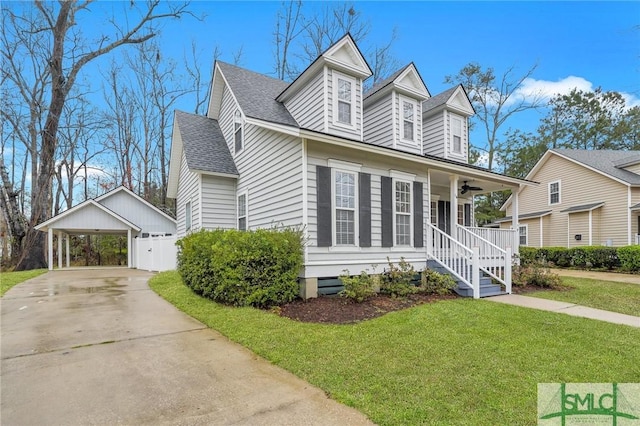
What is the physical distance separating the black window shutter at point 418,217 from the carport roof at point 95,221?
A: 1564 centimetres

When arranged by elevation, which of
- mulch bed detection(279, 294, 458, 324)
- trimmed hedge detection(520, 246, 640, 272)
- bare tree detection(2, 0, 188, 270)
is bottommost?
trimmed hedge detection(520, 246, 640, 272)

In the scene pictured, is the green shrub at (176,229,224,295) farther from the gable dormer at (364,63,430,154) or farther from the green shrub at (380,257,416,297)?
the gable dormer at (364,63,430,154)

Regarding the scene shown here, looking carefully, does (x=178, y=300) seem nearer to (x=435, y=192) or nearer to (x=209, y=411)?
(x=209, y=411)

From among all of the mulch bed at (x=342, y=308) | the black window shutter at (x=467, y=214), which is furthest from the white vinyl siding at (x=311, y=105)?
the black window shutter at (x=467, y=214)

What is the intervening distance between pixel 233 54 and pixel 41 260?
17.2m

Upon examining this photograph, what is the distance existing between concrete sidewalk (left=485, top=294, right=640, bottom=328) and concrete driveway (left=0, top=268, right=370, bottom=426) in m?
5.74

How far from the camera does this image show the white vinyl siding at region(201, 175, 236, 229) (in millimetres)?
10875

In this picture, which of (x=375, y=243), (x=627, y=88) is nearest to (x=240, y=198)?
(x=375, y=243)

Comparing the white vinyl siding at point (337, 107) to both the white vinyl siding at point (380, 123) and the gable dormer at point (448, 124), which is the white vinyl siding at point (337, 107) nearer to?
the white vinyl siding at point (380, 123)

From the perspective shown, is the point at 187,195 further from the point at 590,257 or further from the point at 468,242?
the point at 590,257

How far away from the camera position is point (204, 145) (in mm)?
11875

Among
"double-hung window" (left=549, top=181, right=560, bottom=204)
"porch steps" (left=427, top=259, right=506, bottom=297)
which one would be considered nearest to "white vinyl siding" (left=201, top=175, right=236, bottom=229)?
"porch steps" (left=427, top=259, right=506, bottom=297)

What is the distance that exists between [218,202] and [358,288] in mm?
6200

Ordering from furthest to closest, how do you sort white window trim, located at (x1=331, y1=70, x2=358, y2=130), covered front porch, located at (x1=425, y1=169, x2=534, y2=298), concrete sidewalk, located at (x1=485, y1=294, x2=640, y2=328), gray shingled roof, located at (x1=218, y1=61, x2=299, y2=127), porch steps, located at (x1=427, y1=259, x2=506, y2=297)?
gray shingled roof, located at (x1=218, y1=61, x2=299, y2=127)
white window trim, located at (x1=331, y1=70, x2=358, y2=130)
covered front porch, located at (x1=425, y1=169, x2=534, y2=298)
porch steps, located at (x1=427, y1=259, x2=506, y2=297)
concrete sidewalk, located at (x1=485, y1=294, x2=640, y2=328)
